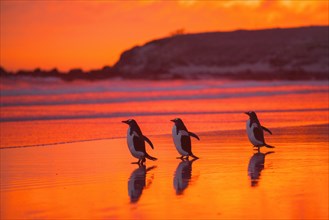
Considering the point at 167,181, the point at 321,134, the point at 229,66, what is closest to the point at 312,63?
the point at 229,66

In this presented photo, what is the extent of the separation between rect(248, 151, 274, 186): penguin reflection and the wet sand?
0.04 feet

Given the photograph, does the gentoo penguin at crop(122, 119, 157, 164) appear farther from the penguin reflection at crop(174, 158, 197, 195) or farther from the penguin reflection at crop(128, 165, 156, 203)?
the penguin reflection at crop(174, 158, 197, 195)

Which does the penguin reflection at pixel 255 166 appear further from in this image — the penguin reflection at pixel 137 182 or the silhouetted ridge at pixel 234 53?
the silhouetted ridge at pixel 234 53

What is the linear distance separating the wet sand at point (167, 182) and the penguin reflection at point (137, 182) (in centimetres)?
1

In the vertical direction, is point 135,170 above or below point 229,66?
below

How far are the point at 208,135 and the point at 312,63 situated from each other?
9391cm

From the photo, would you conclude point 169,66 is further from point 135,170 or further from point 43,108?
point 135,170

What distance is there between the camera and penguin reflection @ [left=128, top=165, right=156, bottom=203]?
10181mm

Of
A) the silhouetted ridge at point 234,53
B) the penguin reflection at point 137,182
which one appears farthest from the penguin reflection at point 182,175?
the silhouetted ridge at point 234,53

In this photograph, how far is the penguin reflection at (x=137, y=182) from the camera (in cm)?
1018

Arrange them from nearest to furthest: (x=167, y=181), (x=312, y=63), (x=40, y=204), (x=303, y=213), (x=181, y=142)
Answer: (x=303, y=213), (x=40, y=204), (x=167, y=181), (x=181, y=142), (x=312, y=63)

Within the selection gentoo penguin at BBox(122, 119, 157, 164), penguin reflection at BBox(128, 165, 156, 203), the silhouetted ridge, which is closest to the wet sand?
penguin reflection at BBox(128, 165, 156, 203)

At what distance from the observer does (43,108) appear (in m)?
29.2

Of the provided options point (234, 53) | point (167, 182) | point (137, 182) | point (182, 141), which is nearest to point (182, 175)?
point (167, 182)
